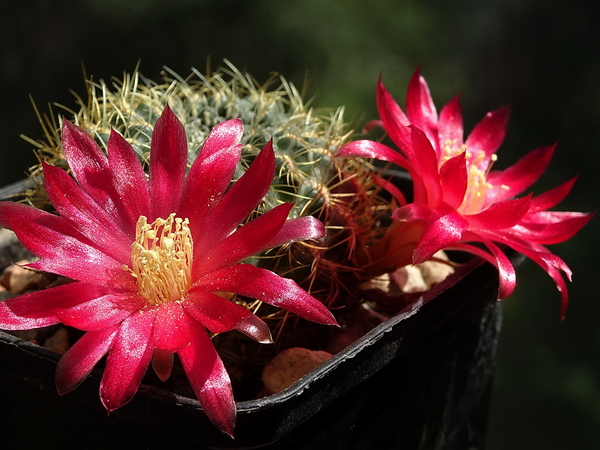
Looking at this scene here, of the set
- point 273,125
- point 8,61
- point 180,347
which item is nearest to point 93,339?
point 180,347

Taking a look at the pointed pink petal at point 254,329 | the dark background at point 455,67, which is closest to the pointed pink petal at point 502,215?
the pointed pink petal at point 254,329

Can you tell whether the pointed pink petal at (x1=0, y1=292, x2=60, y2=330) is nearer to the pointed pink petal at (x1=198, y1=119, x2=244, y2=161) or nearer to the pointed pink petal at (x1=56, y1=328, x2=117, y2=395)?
the pointed pink petal at (x1=56, y1=328, x2=117, y2=395)

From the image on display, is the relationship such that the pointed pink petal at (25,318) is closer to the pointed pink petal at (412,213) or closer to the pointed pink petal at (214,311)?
the pointed pink petal at (214,311)

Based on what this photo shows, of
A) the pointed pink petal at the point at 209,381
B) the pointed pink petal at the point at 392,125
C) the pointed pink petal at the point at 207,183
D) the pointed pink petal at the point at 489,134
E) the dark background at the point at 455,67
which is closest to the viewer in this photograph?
the pointed pink petal at the point at 209,381

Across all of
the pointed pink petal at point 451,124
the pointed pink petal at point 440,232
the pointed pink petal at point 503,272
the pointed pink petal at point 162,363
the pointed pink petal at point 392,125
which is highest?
the pointed pink petal at point 392,125

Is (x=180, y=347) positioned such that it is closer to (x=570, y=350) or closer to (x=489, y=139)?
(x=489, y=139)

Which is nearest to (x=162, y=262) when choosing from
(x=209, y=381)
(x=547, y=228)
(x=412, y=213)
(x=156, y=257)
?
(x=156, y=257)

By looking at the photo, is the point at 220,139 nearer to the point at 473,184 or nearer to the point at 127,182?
the point at 127,182
